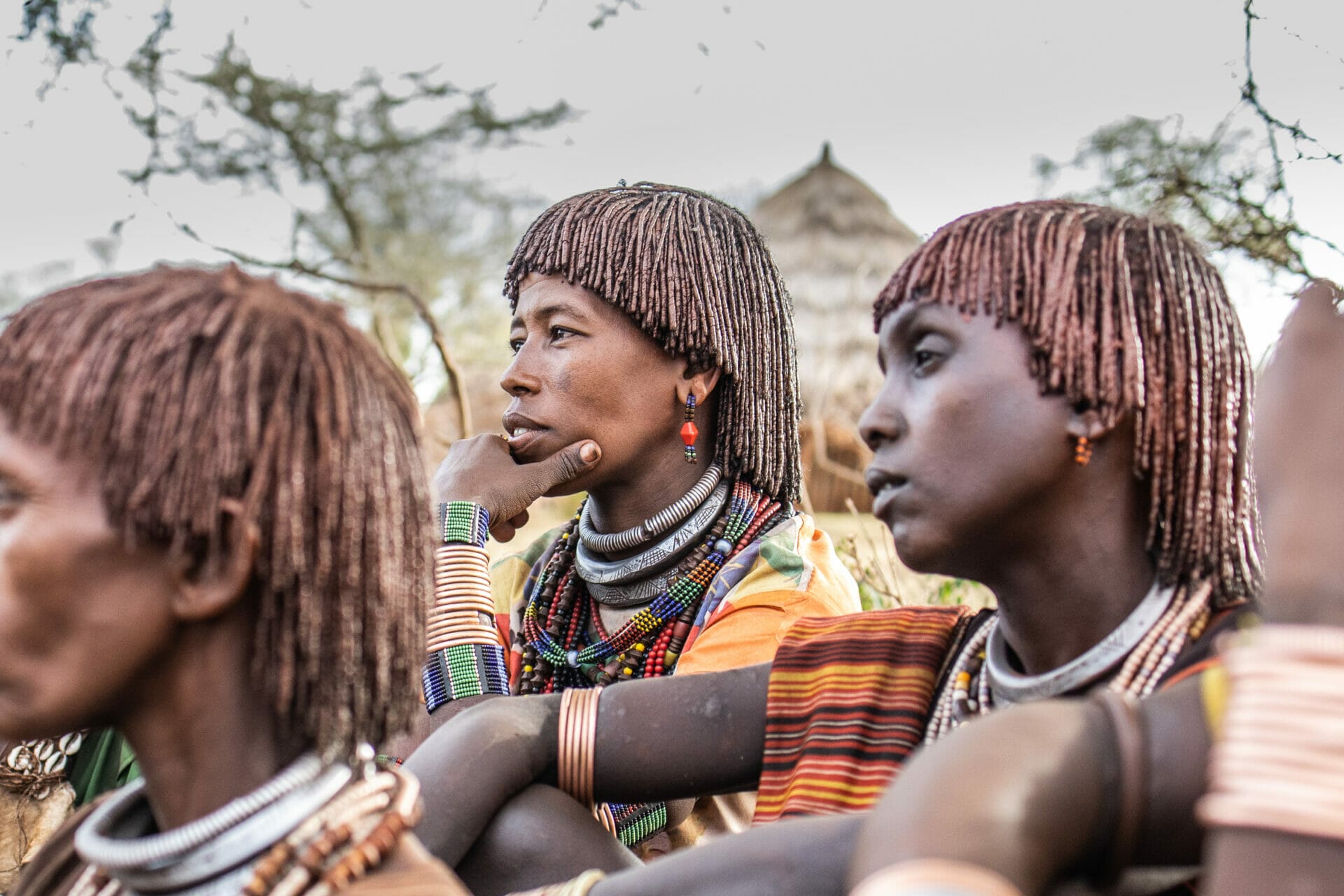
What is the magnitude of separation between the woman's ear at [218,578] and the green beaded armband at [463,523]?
71.7 inches

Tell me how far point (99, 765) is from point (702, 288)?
2063 millimetres

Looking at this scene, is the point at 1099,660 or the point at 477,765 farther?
the point at 477,765

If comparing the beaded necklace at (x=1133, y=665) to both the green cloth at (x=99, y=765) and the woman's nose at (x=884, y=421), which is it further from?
the green cloth at (x=99, y=765)

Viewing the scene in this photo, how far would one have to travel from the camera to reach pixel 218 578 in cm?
180

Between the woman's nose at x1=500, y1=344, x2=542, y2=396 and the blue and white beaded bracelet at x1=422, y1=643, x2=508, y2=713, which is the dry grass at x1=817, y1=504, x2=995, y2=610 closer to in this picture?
the woman's nose at x1=500, y1=344, x2=542, y2=396

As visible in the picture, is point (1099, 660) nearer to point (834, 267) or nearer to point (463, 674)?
point (463, 674)

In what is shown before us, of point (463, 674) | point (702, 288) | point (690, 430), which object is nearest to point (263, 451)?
point (463, 674)

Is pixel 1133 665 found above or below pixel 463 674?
above

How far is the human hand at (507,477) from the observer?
3.89 m

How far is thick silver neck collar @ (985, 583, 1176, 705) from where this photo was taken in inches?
91.6

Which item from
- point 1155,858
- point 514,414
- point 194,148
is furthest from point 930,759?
point 194,148

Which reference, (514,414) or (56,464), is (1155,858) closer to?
(56,464)

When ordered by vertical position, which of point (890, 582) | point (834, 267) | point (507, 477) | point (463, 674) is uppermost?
point (834, 267)

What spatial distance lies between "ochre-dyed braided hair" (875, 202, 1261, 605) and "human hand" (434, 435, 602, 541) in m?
1.59
